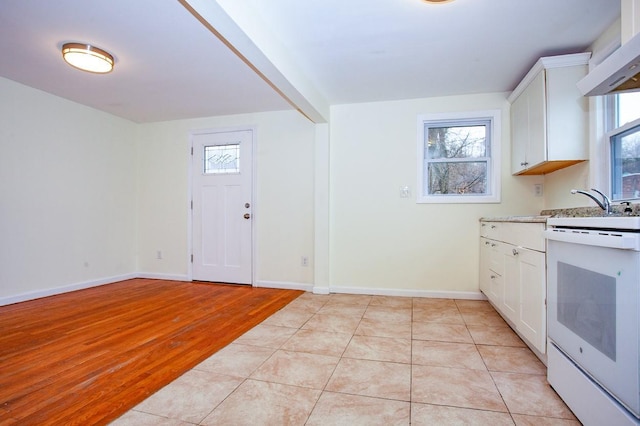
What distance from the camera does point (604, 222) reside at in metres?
1.28

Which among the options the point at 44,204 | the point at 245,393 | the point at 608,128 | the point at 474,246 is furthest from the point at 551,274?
the point at 44,204

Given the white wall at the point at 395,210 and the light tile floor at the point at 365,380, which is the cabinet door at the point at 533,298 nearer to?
the light tile floor at the point at 365,380

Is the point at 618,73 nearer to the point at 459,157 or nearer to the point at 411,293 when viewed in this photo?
the point at 459,157

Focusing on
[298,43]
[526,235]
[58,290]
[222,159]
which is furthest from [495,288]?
[58,290]

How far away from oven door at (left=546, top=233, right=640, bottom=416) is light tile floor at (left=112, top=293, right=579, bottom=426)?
1.16ft

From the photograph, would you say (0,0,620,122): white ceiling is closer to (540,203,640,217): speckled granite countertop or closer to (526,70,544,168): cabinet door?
(526,70,544,168): cabinet door

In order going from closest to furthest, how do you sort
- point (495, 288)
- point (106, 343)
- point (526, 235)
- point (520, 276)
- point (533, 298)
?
point (533, 298), point (526, 235), point (520, 276), point (106, 343), point (495, 288)

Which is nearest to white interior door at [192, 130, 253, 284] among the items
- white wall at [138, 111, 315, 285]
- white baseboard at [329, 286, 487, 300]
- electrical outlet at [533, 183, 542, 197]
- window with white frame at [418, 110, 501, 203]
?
white wall at [138, 111, 315, 285]

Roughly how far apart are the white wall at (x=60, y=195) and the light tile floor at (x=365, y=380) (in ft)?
8.87

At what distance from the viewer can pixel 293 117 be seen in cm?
409

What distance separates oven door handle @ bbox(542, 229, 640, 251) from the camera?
110cm

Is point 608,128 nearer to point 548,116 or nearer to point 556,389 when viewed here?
point 548,116

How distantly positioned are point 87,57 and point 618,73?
133 inches

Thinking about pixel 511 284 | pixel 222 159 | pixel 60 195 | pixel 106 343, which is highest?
pixel 222 159
